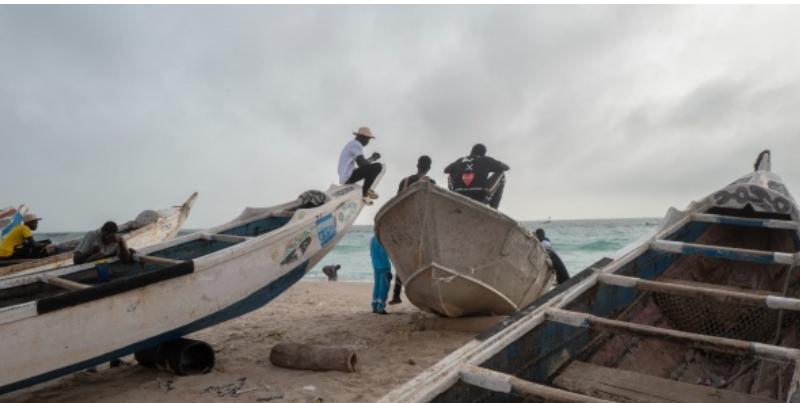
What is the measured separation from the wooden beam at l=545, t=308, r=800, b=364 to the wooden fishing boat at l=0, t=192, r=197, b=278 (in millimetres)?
8562

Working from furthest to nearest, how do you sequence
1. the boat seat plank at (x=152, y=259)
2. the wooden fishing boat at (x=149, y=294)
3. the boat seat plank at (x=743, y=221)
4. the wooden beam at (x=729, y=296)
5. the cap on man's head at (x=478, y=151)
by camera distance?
the cap on man's head at (x=478, y=151), the boat seat plank at (x=152, y=259), the boat seat plank at (x=743, y=221), the wooden fishing boat at (x=149, y=294), the wooden beam at (x=729, y=296)

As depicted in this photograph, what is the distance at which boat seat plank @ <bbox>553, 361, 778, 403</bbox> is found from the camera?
289cm

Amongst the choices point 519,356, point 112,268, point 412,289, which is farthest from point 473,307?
point 112,268

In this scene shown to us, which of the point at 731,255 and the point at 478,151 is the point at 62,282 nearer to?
the point at 478,151

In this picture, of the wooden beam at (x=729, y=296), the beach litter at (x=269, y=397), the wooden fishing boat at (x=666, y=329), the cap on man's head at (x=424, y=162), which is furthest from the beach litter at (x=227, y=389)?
the cap on man's head at (x=424, y=162)

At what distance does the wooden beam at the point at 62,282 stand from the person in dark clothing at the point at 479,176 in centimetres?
475

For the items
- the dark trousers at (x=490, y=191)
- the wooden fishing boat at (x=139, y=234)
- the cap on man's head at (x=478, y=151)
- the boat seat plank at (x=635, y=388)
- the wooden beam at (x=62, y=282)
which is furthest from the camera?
the wooden fishing boat at (x=139, y=234)

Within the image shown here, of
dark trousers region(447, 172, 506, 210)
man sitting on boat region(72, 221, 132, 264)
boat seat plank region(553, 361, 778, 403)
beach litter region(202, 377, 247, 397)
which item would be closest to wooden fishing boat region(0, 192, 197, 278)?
man sitting on boat region(72, 221, 132, 264)

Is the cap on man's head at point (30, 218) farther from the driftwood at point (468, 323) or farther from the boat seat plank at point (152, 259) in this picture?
the driftwood at point (468, 323)

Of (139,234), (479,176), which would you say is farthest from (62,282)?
(139,234)

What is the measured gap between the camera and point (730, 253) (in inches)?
181

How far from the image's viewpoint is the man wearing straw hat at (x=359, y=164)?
909 centimetres

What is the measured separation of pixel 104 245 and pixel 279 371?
A: 104 inches

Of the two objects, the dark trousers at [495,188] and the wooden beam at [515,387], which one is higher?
the dark trousers at [495,188]
